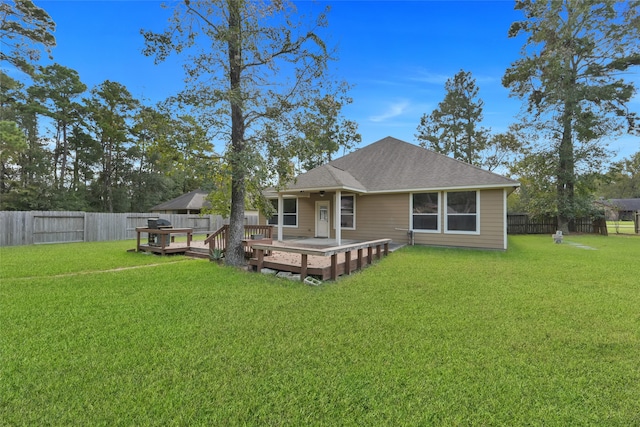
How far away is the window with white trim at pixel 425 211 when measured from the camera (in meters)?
11.1

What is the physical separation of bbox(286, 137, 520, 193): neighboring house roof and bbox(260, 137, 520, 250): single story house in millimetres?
30

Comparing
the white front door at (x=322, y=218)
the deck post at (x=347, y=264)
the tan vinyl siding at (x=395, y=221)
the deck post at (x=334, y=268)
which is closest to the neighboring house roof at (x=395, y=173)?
the tan vinyl siding at (x=395, y=221)

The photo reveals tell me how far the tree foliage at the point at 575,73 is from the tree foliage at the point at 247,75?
1815 cm

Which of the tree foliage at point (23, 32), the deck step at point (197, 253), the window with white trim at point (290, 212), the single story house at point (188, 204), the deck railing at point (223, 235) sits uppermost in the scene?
the tree foliage at point (23, 32)

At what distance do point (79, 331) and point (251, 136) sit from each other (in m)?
5.38

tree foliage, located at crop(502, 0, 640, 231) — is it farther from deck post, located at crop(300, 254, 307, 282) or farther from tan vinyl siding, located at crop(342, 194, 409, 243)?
deck post, located at crop(300, 254, 307, 282)

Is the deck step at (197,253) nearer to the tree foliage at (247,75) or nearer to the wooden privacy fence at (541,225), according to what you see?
the tree foliage at (247,75)

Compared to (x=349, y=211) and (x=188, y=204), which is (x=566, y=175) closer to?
(x=349, y=211)

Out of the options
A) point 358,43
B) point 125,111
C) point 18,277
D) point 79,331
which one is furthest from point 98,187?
point 79,331

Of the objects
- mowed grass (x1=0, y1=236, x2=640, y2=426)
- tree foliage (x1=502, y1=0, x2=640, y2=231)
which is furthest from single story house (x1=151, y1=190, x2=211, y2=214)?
tree foliage (x1=502, y1=0, x2=640, y2=231)

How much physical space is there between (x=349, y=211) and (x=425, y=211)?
3.20 meters

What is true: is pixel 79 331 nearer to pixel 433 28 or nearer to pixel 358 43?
pixel 358 43

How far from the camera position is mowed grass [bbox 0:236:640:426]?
6.51ft

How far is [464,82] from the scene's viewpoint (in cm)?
2609
